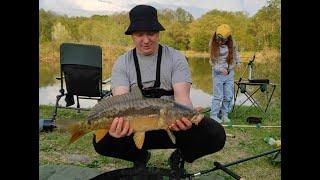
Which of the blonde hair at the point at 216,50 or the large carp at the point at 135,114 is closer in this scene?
the large carp at the point at 135,114

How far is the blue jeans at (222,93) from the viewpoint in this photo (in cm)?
471

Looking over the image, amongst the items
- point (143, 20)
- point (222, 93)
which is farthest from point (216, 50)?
point (143, 20)

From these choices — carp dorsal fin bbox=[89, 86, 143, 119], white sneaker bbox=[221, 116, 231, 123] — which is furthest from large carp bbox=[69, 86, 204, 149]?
white sneaker bbox=[221, 116, 231, 123]

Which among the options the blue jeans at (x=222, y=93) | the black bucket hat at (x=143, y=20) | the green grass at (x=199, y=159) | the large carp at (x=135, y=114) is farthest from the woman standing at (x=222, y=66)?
the large carp at (x=135, y=114)

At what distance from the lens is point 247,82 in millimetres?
4977

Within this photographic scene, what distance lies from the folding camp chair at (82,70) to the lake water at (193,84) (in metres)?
1.56

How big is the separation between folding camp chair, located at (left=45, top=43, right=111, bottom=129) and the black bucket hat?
226cm

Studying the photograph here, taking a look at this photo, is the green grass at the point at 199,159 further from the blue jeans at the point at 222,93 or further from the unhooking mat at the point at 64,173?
the blue jeans at the point at 222,93

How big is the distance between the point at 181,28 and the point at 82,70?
423cm

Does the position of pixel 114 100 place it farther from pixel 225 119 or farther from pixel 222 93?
pixel 222 93

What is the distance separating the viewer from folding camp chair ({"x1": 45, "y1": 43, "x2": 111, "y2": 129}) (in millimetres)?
4215

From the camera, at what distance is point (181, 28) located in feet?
26.9
